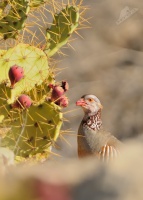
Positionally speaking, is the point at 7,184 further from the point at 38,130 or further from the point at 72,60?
the point at 72,60

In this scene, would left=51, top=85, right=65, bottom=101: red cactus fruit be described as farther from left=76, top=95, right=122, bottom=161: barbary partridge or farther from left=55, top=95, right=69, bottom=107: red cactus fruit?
left=76, top=95, right=122, bottom=161: barbary partridge

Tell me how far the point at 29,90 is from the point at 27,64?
11 cm

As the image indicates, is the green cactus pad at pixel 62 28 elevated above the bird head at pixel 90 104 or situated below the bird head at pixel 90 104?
above

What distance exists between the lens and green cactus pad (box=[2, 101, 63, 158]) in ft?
6.92

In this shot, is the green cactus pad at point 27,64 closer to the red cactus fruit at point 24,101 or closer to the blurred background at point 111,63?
the red cactus fruit at point 24,101

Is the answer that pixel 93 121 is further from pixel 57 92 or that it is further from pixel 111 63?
pixel 111 63

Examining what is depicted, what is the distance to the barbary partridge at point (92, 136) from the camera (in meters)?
3.27

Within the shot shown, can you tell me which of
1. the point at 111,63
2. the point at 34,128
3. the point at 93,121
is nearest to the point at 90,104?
the point at 93,121

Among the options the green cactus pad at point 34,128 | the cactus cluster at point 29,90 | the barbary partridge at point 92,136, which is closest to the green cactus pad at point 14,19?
the cactus cluster at point 29,90

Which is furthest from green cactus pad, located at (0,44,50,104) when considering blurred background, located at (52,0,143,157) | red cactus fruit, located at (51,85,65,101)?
blurred background, located at (52,0,143,157)

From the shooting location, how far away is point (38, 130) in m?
2.17

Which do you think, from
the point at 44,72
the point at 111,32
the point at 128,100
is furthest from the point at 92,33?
the point at 44,72

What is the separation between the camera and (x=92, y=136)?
11.0 feet

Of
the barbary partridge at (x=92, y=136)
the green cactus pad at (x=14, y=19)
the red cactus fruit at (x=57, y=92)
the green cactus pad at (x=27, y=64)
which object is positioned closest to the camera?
the red cactus fruit at (x=57, y=92)
